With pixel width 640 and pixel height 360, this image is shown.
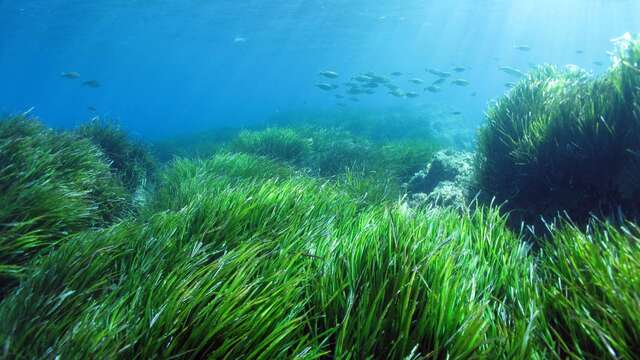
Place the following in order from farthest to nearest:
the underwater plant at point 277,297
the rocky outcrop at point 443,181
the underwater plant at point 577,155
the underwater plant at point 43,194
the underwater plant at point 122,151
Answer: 1. the underwater plant at point 122,151
2. the rocky outcrop at point 443,181
3. the underwater plant at point 577,155
4. the underwater plant at point 43,194
5. the underwater plant at point 277,297

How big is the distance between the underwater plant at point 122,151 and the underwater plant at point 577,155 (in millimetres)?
6921

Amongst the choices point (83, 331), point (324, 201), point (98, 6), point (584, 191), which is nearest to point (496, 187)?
point (584, 191)

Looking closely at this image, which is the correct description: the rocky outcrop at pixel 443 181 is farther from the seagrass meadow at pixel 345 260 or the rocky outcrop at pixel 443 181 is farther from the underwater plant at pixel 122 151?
the underwater plant at pixel 122 151


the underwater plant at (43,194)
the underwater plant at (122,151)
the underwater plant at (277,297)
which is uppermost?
the underwater plant at (277,297)

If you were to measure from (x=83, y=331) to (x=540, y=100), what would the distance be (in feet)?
21.7

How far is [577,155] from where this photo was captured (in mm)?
4422

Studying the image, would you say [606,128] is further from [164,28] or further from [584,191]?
[164,28]

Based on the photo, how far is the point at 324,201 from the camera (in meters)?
4.26

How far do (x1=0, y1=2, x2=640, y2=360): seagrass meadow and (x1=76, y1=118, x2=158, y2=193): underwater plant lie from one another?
2251 millimetres

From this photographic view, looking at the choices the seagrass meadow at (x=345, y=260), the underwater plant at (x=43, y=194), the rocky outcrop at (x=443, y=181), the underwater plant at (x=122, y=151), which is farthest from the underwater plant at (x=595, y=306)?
the underwater plant at (x=122, y=151)

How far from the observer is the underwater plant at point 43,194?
10.4ft

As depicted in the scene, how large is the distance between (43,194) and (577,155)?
221 inches

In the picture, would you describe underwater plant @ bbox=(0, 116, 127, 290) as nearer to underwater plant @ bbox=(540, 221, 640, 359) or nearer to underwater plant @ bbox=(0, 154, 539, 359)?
underwater plant @ bbox=(0, 154, 539, 359)

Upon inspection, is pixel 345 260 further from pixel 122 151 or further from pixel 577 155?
pixel 122 151
